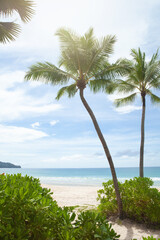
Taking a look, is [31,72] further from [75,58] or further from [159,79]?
[159,79]

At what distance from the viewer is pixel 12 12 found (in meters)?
8.20

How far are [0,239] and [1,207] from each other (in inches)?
11.9

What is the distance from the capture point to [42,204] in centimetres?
240

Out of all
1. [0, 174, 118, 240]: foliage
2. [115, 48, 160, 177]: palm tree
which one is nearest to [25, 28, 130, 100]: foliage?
[115, 48, 160, 177]: palm tree

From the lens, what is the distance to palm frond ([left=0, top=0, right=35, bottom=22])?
25.4 ft

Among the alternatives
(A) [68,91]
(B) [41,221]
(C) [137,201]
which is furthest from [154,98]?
(B) [41,221]

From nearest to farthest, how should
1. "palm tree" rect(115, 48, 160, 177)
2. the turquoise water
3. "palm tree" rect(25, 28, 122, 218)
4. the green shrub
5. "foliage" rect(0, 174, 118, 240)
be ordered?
"foliage" rect(0, 174, 118, 240) → the green shrub → "palm tree" rect(25, 28, 122, 218) → "palm tree" rect(115, 48, 160, 177) → the turquoise water

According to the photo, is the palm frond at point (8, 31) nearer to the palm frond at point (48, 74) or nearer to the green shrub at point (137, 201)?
the palm frond at point (48, 74)

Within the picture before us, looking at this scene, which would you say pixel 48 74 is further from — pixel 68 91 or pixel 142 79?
pixel 142 79

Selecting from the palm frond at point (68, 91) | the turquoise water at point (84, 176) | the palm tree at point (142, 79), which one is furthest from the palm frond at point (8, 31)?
the turquoise water at point (84, 176)

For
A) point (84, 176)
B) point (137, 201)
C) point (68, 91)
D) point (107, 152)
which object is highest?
point (68, 91)

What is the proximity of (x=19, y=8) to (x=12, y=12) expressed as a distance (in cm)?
41

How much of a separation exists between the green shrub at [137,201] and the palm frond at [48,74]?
5.21 m

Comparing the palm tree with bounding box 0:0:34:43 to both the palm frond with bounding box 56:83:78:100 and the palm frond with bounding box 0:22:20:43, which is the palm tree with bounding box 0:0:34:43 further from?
the palm frond with bounding box 56:83:78:100
